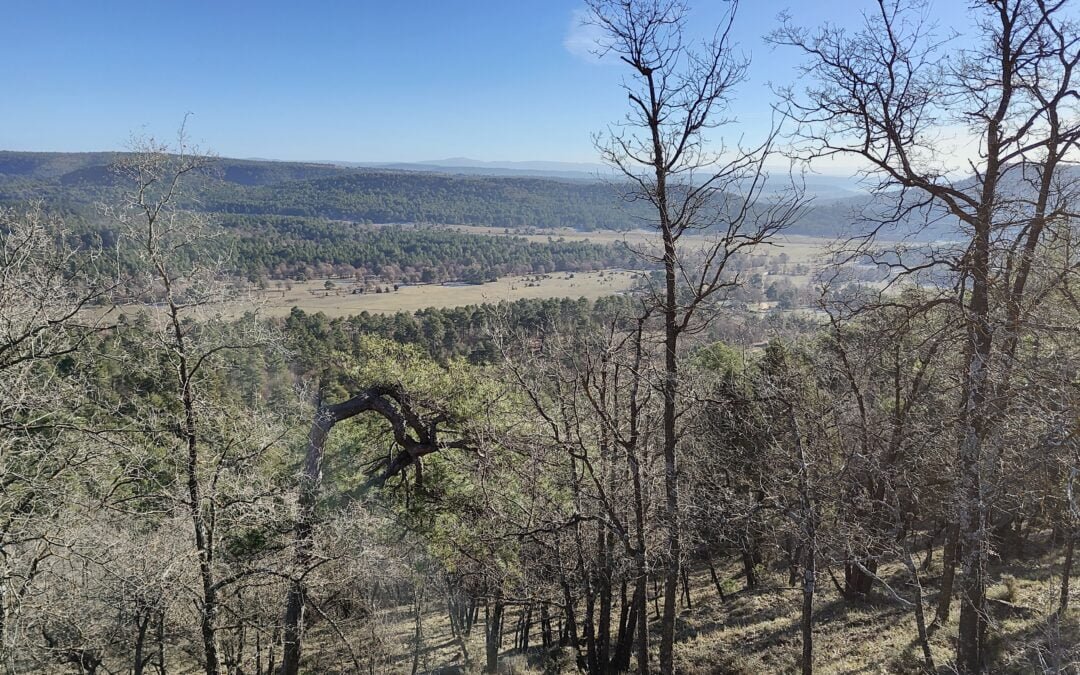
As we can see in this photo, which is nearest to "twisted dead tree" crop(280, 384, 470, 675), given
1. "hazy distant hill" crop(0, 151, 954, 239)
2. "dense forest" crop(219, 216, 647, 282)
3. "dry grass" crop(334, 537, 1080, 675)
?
"dry grass" crop(334, 537, 1080, 675)

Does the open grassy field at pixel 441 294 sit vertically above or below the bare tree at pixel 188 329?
below

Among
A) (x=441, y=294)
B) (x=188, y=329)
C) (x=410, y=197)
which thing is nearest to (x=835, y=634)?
(x=188, y=329)

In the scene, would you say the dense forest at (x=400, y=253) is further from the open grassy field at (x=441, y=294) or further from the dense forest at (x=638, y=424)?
the dense forest at (x=638, y=424)

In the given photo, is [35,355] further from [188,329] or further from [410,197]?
[410,197]

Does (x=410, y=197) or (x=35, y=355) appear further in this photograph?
(x=410, y=197)

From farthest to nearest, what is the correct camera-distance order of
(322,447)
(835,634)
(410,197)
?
(410,197)
(835,634)
(322,447)

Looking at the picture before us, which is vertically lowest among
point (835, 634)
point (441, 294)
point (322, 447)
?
point (835, 634)

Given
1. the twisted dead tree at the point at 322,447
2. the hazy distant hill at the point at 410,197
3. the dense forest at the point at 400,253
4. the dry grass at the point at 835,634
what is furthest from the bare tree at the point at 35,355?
the hazy distant hill at the point at 410,197

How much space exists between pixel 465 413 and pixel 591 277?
79.3 metres

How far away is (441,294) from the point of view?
245ft

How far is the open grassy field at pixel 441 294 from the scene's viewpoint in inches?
2397

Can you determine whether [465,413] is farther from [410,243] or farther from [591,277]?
[410,243]

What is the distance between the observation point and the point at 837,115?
646 centimetres

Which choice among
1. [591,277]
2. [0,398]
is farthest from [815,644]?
[591,277]
